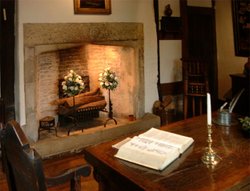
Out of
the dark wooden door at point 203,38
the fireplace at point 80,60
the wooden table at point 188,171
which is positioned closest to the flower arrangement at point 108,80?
the fireplace at point 80,60

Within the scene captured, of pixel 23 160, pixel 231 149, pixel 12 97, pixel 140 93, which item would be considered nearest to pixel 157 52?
pixel 140 93

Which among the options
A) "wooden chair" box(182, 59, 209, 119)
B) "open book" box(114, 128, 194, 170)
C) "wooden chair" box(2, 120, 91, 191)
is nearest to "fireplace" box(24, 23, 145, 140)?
"wooden chair" box(182, 59, 209, 119)

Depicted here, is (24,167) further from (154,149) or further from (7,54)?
(7,54)

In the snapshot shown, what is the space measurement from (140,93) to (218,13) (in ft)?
6.71

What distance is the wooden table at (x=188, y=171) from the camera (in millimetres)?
1395

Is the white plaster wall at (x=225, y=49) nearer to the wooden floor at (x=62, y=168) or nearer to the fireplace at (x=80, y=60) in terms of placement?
the fireplace at (x=80, y=60)

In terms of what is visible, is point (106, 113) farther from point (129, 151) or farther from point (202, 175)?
point (202, 175)

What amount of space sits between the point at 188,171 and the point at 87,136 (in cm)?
215

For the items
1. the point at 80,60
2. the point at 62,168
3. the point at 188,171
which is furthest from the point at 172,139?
the point at 80,60

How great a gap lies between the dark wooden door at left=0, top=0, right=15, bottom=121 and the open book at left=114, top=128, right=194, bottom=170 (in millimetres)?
1582

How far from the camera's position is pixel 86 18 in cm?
343

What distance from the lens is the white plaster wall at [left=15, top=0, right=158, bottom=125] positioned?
9.97ft

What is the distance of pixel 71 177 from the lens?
1367 millimetres

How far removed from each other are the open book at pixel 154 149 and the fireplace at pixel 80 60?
5.62ft
